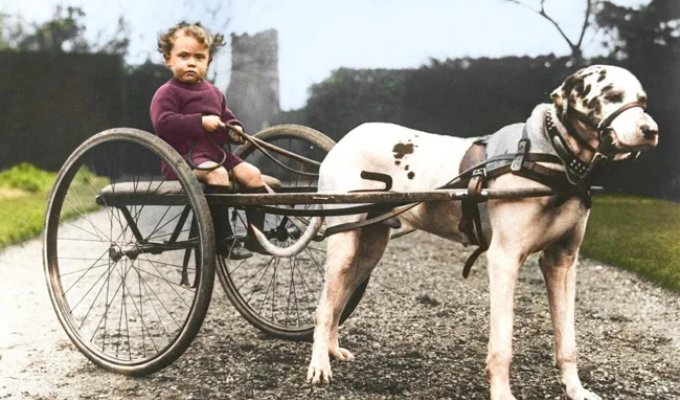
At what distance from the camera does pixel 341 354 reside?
12.9ft

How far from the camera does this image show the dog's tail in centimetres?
364

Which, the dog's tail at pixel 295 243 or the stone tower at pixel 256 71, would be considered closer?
the dog's tail at pixel 295 243

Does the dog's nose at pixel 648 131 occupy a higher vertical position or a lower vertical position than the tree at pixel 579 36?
lower

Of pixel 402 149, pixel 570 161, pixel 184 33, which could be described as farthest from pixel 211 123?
pixel 570 161

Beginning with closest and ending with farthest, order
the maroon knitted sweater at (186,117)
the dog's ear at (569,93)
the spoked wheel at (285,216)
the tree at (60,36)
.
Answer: the dog's ear at (569,93)
the maroon knitted sweater at (186,117)
the spoked wheel at (285,216)
the tree at (60,36)

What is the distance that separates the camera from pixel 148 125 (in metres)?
4.26

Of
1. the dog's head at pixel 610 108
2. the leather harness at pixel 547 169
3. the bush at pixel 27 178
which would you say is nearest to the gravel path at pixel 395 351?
the bush at pixel 27 178

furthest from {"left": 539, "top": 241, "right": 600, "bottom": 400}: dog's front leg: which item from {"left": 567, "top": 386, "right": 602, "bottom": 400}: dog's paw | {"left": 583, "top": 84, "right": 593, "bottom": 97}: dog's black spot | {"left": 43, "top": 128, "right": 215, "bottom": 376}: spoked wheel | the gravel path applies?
{"left": 43, "top": 128, "right": 215, "bottom": 376}: spoked wheel

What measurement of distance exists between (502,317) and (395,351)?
3.83ft

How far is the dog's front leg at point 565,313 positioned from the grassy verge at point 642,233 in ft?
Answer: 2.27

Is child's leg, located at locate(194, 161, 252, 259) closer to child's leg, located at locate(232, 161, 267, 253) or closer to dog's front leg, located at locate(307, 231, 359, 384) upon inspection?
child's leg, located at locate(232, 161, 267, 253)

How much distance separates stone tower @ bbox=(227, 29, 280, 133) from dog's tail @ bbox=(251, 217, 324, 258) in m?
0.80

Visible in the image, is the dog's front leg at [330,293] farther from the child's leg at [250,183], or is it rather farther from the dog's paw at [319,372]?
the child's leg at [250,183]

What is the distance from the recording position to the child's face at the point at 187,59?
3.82 metres
